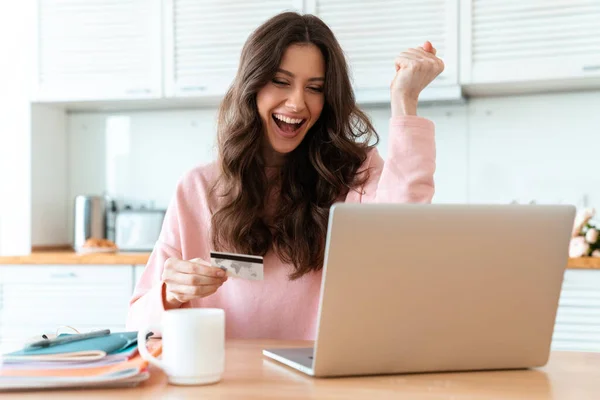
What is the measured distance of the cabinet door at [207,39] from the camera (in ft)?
11.4

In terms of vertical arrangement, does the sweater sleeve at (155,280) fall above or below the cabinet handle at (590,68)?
below

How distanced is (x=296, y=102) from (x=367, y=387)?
0.82 m

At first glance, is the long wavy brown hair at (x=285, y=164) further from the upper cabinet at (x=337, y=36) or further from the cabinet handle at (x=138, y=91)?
the cabinet handle at (x=138, y=91)

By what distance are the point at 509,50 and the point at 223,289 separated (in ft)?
6.33

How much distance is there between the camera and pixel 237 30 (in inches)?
137

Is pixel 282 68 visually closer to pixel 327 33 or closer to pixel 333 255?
pixel 327 33

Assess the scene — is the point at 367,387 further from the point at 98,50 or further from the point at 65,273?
the point at 98,50

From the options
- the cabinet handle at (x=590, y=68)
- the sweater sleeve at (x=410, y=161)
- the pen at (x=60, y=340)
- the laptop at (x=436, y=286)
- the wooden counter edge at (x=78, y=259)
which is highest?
the cabinet handle at (x=590, y=68)

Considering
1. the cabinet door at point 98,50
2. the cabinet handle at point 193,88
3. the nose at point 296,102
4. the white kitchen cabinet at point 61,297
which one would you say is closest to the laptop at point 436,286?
the nose at point 296,102

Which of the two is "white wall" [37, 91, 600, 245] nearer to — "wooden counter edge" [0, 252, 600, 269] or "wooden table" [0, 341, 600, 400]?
"wooden counter edge" [0, 252, 600, 269]

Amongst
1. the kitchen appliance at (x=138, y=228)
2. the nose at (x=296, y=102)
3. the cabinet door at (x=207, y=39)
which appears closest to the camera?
the nose at (x=296, y=102)

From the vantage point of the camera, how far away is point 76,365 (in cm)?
108

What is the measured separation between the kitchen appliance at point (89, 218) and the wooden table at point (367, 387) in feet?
8.63

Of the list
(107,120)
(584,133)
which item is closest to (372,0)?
(584,133)
